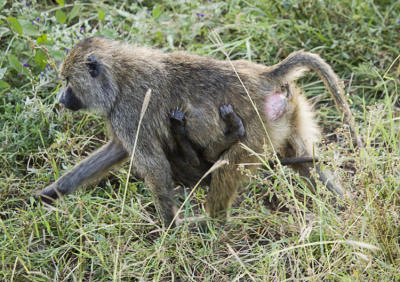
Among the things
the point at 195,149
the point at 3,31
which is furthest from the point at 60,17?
the point at 195,149

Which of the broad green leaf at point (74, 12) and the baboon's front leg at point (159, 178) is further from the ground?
the broad green leaf at point (74, 12)

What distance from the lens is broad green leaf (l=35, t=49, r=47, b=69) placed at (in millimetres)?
4600

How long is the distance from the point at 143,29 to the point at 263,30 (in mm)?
1008

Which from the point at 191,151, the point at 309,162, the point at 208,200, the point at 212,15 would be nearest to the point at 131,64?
the point at 191,151

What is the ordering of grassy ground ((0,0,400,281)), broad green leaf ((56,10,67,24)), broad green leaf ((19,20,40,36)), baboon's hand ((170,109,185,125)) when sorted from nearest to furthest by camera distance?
1. grassy ground ((0,0,400,281))
2. baboon's hand ((170,109,185,125))
3. broad green leaf ((19,20,40,36))
4. broad green leaf ((56,10,67,24))

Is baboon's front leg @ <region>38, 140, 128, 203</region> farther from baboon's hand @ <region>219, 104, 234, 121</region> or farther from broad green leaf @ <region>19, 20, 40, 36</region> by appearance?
broad green leaf @ <region>19, 20, 40, 36</region>

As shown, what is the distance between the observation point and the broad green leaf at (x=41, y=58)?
460 centimetres

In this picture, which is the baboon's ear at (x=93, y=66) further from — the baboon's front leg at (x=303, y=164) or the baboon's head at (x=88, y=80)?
the baboon's front leg at (x=303, y=164)

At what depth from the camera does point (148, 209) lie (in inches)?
158

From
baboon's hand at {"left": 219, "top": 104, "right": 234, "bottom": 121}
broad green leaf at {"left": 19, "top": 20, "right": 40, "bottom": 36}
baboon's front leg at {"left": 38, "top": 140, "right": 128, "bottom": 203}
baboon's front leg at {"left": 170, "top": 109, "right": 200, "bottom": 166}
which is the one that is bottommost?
baboon's front leg at {"left": 38, "top": 140, "right": 128, "bottom": 203}

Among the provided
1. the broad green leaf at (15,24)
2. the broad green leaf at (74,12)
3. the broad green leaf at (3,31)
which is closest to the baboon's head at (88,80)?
the broad green leaf at (15,24)

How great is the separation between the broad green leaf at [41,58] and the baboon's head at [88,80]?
1.00 m

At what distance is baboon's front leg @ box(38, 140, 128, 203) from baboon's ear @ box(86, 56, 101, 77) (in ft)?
1.57

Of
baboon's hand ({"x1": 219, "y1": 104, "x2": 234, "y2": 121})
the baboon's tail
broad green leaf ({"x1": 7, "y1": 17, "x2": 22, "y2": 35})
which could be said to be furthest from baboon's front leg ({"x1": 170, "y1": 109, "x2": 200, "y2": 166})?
broad green leaf ({"x1": 7, "y1": 17, "x2": 22, "y2": 35})
